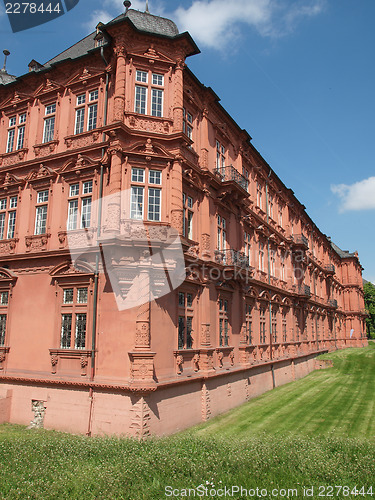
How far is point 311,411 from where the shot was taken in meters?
21.3

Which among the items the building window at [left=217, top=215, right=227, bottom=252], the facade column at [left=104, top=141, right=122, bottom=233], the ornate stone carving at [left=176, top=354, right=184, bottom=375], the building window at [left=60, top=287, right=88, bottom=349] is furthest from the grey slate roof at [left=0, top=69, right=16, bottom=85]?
the ornate stone carving at [left=176, top=354, right=184, bottom=375]

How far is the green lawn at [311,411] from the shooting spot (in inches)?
688

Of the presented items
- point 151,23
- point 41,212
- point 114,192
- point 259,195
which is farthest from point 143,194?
point 259,195

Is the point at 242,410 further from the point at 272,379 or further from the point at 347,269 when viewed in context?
the point at 347,269

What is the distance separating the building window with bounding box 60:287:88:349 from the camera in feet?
56.0

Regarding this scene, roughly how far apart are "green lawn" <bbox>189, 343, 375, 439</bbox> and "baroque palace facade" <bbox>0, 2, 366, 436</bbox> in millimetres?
1104

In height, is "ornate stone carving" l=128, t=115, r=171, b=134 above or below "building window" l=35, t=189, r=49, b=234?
above

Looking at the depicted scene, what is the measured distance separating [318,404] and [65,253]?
1595 cm

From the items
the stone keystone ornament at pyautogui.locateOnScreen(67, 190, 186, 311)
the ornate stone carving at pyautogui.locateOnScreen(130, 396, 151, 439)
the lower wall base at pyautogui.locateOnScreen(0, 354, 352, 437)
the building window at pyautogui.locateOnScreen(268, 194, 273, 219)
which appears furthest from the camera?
the building window at pyautogui.locateOnScreen(268, 194, 273, 219)

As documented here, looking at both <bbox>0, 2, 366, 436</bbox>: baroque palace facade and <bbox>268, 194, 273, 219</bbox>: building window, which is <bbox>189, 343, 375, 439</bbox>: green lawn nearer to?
<bbox>0, 2, 366, 436</bbox>: baroque palace facade

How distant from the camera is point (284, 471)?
9.01 metres

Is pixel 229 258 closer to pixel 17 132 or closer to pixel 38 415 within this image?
pixel 38 415

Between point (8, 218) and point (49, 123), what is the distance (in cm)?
522

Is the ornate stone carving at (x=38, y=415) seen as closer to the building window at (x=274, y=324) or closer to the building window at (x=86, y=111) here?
the building window at (x=86, y=111)
